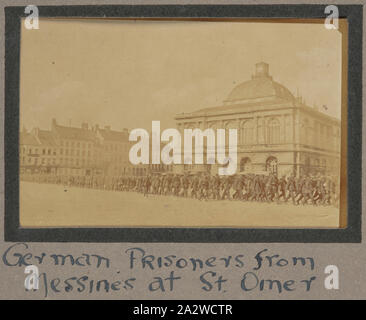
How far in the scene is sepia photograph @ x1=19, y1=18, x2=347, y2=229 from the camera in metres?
2.90

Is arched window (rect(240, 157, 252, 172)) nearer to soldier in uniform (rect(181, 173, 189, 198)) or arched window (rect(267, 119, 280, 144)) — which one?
arched window (rect(267, 119, 280, 144))

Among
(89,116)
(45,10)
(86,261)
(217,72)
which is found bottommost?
(86,261)

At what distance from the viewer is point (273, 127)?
9.55 ft

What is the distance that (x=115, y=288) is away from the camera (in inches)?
112

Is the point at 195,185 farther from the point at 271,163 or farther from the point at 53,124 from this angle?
the point at 53,124

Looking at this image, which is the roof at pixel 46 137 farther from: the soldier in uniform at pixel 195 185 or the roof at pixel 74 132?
the soldier in uniform at pixel 195 185

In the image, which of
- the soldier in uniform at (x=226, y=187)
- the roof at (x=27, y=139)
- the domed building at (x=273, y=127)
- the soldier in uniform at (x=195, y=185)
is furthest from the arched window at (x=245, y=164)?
the roof at (x=27, y=139)

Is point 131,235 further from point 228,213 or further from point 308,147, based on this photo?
point 308,147

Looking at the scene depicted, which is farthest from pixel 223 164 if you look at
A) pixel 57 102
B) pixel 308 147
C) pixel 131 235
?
pixel 57 102

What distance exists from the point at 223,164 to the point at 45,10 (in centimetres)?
156

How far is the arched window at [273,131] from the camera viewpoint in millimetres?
2909

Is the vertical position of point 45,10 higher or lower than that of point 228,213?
higher

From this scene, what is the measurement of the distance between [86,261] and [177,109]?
1.16 meters

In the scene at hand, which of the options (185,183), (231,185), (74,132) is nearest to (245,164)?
(231,185)
